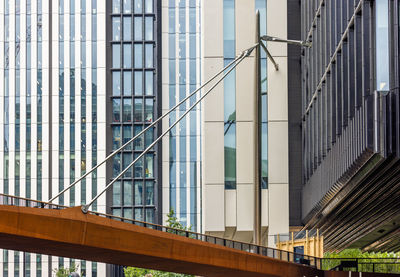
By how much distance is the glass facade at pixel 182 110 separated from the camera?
96.2 m

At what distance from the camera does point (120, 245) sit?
29422mm

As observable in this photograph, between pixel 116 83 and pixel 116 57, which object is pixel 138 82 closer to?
pixel 116 83

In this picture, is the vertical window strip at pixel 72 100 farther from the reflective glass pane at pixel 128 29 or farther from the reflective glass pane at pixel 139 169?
the reflective glass pane at pixel 139 169

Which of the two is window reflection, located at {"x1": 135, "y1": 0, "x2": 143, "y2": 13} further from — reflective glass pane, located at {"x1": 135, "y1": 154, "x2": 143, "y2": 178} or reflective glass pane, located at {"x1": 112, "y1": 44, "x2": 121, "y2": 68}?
reflective glass pane, located at {"x1": 135, "y1": 154, "x2": 143, "y2": 178}

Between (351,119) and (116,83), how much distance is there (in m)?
70.3

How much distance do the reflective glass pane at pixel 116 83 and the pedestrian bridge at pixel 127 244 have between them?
65.4 m

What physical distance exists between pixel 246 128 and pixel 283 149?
→ 231cm

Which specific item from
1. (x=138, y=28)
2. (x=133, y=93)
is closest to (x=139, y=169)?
(x=133, y=93)

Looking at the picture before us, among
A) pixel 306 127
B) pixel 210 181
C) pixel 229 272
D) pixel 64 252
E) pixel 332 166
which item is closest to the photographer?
pixel 64 252

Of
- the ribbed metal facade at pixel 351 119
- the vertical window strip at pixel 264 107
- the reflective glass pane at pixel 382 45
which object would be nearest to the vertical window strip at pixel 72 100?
the vertical window strip at pixel 264 107

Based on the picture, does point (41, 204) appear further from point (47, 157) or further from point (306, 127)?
point (47, 157)

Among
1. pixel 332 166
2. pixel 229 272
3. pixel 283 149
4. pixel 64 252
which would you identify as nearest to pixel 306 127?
pixel 283 149

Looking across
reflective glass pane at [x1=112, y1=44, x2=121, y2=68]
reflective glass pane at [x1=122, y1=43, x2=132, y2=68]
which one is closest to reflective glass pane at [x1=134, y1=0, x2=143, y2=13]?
reflective glass pane at [x1=122, y1=43, x2=132, y2=68]

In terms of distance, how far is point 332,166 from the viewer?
36.1 metres
